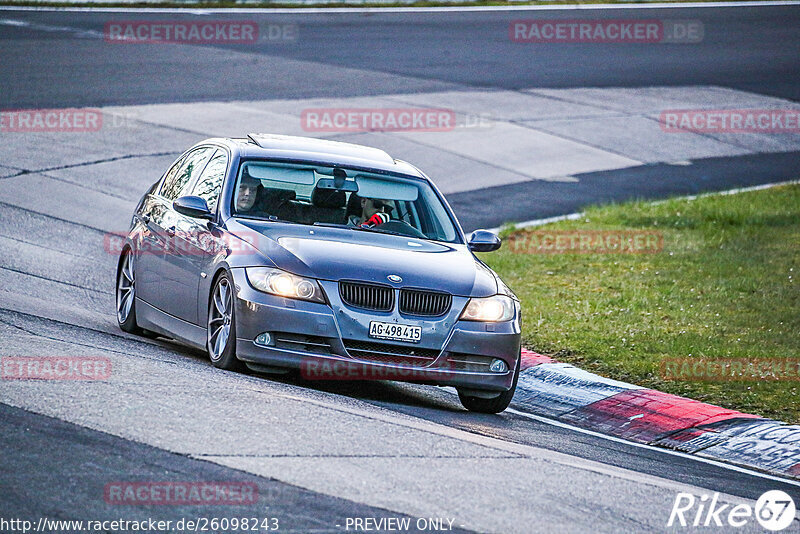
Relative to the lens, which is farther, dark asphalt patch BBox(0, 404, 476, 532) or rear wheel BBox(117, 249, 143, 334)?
rear wheel BBox(117, 249, 143, 334)

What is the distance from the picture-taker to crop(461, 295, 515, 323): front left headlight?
928 centimetres

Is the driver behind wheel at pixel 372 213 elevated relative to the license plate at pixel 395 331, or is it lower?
elevated

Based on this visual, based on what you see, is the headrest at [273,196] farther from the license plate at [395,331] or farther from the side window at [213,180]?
the license plate at [395,331]

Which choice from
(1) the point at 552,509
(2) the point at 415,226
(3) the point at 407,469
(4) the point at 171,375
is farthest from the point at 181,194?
(1) the point at 552,509

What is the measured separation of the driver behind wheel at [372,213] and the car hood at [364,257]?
30 centimetres

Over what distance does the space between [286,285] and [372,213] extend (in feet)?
5.34

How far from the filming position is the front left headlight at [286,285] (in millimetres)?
9000

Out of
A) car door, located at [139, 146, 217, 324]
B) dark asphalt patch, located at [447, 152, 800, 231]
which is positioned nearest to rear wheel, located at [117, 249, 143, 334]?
car door, located at [139, 146, 217, 324]

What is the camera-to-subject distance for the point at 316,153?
34.9 feet

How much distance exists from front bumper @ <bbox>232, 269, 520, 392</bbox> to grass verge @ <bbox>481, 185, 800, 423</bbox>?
2430 mm

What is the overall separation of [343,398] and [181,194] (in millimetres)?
2875

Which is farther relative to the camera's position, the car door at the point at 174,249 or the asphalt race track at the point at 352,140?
the car door at the point at 174,249

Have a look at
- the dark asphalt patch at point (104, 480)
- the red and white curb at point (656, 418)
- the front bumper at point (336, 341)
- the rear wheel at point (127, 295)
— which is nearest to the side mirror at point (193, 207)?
the front bumper at point (336, 341)

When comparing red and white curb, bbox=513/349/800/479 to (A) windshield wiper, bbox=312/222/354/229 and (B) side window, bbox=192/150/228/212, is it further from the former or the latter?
(B) side window, bbox=192/150/228/212
